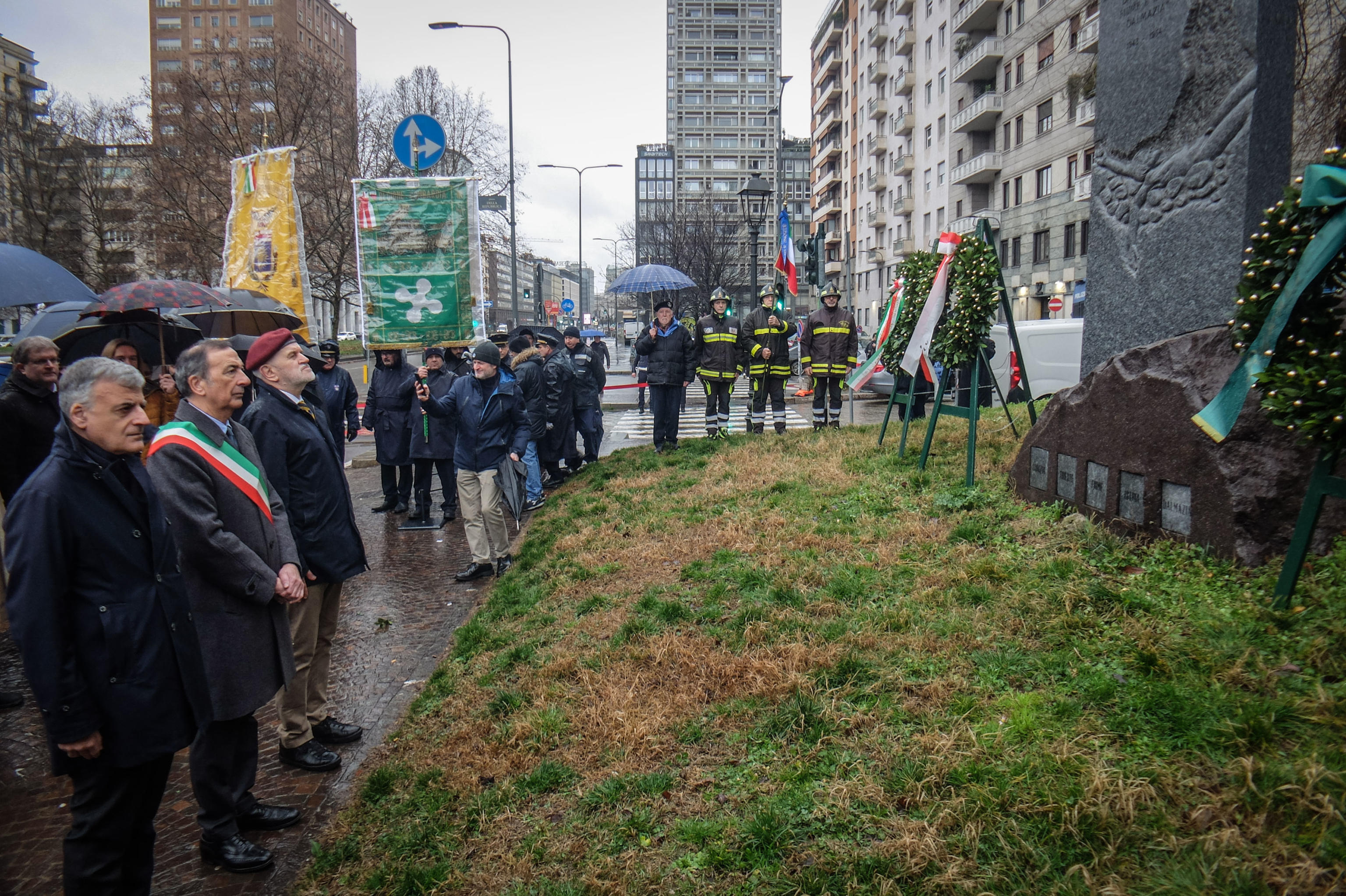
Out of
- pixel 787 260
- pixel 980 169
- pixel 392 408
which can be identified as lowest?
pixel 392 408

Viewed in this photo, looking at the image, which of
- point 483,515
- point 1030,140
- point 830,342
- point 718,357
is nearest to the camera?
point 483,515

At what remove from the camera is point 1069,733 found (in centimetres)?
322

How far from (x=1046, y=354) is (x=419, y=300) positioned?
35.4 feet

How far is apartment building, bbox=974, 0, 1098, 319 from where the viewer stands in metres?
36.2

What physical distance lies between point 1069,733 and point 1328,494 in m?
1.44

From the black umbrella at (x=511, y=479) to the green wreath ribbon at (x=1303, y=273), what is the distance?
18.0 feet

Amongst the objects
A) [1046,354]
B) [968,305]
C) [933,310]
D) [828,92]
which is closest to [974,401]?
[968,305]

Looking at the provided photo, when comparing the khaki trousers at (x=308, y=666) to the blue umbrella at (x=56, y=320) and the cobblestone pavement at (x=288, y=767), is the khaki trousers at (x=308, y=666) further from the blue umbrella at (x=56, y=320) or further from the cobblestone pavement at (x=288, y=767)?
the blue umbrella at (x=56, y=320)

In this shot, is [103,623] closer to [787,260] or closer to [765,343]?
[765,343]

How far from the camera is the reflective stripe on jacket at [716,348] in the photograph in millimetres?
12883

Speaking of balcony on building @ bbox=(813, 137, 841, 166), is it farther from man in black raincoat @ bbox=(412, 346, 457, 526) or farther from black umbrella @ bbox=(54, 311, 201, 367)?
black umbrella @ bbox=(54, 311, 201, 367)

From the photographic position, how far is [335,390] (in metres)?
9.52

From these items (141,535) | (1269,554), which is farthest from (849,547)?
(141,535)

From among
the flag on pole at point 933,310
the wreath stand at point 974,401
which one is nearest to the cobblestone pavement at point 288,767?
the wreath stand at point 974,401
